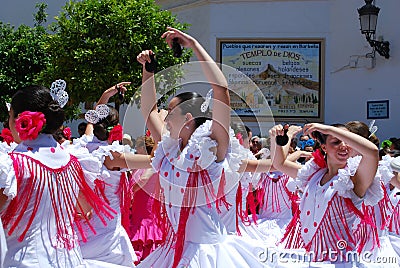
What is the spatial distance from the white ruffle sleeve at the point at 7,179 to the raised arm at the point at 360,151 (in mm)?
1557

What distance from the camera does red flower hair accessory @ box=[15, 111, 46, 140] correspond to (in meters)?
2.95

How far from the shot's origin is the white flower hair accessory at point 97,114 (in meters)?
4.98

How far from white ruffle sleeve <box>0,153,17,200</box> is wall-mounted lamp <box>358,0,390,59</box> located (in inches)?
413

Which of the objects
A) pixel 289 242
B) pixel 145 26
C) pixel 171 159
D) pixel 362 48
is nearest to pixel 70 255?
pixel 171 159

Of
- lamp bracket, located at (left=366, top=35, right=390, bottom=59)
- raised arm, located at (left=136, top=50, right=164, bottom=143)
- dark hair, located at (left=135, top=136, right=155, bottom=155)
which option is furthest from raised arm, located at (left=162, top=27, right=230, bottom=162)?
lamp bracket, located at (left=366, top=35, right=390, bottom=59)

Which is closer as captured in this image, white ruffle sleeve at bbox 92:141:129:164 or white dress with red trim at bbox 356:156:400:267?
white dress with red trim at bbox 356:156:400:267

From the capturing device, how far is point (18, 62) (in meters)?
14.8

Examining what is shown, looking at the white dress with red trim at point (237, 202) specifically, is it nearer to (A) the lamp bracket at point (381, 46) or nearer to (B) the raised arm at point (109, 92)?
(B) the raised arm at point (109, 92)

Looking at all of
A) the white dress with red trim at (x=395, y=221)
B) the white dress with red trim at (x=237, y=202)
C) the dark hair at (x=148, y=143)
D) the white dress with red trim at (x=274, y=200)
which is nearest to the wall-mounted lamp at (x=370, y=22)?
the white dress with red trim at (x=274, y=200)

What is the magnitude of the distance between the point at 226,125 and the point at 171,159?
0.40 m

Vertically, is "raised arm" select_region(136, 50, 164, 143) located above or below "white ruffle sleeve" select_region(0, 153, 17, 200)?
above

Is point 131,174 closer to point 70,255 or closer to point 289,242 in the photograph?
point 289,242

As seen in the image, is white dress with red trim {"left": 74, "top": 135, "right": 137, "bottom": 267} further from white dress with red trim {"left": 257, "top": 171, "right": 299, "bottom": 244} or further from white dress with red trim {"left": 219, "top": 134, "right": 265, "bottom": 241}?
white dress with red trim {"left": 257, "top": 171, "right": 299, "bottom": 244}

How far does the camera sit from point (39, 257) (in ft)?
9.68
